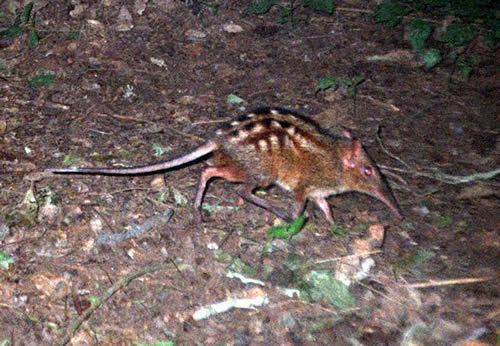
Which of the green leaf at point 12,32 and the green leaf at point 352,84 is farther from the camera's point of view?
the green leaf at point 12,32

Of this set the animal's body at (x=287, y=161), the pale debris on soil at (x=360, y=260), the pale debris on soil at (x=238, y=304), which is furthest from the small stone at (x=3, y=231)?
the pale debris on soil at (x=360, y=260)

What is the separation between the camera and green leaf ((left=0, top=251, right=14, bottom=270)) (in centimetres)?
449

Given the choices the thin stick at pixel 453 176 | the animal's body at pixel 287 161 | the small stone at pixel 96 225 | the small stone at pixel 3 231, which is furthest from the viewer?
the thin stick at pixel 453 176

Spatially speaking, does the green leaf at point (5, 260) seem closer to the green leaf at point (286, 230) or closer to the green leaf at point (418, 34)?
the green leaf at point (286, 230)

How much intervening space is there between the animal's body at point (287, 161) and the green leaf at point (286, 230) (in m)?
0.26

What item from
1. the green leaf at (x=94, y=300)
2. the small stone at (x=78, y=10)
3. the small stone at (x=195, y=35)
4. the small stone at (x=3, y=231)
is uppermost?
the small stone at (x=78, y=10)

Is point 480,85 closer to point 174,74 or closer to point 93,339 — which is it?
point 174,74

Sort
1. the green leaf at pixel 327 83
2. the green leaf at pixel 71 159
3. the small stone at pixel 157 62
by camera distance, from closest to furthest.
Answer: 1. the green leaf at pixel 71 159
2. the green leaf at pixel 327 83
3. the small stone at pixel 157 62

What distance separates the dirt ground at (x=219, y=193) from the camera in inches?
169

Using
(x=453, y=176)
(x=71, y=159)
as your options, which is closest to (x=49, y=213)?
(x=71, y=159)

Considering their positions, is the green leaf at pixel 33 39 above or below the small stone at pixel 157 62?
above

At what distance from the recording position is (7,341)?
3982 mm

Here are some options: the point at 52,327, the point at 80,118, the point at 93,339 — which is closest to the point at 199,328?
the point at 93,339

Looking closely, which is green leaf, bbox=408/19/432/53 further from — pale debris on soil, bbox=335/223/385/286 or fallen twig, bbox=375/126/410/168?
pale debris on soil, bbox=335/223/385/286
